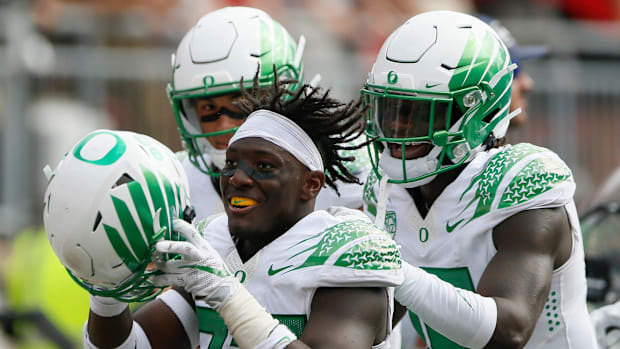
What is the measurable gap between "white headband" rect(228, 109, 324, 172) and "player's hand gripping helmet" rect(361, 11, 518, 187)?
672 millimetres

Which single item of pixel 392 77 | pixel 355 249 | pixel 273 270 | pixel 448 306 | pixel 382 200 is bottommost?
pixel 448 306

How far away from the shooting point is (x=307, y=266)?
3299mm

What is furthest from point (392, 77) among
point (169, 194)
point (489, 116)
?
point (169, 194)

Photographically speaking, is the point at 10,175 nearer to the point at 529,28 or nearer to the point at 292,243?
the point at 529,28

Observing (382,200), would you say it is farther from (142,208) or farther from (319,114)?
(142,208)

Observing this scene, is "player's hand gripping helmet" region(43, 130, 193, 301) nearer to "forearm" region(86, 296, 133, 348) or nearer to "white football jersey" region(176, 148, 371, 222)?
"forearm" region(86, 296, 133, 348)

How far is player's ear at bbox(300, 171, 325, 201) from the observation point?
350 cm

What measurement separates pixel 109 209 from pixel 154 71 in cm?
719

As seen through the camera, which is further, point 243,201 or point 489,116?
point 489,116

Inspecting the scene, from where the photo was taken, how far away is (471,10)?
12.9 meters

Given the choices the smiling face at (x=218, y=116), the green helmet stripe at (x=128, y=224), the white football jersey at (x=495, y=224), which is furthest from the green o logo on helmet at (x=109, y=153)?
the smiling face at (x=218, y=116)

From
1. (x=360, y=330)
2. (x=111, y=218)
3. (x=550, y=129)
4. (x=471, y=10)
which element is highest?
(x=111, y=218)

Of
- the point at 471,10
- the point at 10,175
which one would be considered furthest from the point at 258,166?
the point at 471,10

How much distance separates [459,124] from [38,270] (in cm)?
444
